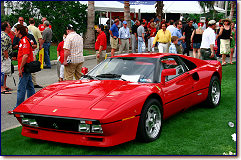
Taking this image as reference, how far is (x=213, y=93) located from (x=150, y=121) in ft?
8.70

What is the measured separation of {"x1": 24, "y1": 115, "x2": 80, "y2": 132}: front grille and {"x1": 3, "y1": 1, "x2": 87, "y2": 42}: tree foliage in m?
15.7

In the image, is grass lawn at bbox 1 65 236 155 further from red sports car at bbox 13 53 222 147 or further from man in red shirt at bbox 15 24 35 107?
man in red shirt at bbox 15 24 35 107

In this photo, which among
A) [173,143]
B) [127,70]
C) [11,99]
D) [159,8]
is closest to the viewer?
[173,143]

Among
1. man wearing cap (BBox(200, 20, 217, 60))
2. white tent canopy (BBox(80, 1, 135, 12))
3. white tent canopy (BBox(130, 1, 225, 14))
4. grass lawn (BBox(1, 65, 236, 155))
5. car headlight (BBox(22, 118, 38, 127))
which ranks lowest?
grass lawn (BBox(1, 65, 236, 155))

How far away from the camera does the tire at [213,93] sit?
22.7 ft

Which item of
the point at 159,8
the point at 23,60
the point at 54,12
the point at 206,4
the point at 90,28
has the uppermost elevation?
the point at 206,4

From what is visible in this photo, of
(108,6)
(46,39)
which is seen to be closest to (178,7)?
(108,6)

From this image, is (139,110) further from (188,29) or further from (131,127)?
(188,29)

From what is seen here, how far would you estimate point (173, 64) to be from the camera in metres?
6.16

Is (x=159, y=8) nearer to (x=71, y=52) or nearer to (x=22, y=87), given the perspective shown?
(x=71, y=52)

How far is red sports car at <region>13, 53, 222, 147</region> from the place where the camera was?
14.3ft

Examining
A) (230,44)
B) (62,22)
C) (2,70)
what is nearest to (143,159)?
(2,70)

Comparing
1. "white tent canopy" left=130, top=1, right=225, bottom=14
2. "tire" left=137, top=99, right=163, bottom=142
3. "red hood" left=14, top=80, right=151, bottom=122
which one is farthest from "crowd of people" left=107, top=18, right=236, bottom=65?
"white tent canopy" left=130, top=1, right=225, bottom=14

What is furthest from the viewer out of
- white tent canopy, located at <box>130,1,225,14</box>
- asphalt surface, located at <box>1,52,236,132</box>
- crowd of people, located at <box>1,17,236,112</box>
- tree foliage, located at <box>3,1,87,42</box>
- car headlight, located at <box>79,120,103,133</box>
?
white tent canopy, located at <box>130,1,225,14</box>
